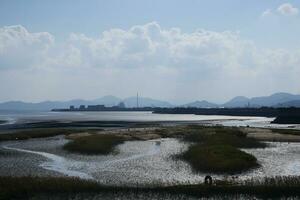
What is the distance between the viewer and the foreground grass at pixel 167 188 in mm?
28953

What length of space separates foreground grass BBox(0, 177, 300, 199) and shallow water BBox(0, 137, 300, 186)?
3373 mm

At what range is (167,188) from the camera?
99.2ft

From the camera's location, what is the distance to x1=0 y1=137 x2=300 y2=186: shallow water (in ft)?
120

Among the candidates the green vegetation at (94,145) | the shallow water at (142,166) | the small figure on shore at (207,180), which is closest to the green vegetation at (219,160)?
the shallow water at (142,166)

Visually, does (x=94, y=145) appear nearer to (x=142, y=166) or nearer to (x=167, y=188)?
(x=142, y=166)

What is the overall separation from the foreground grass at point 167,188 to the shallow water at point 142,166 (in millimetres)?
3373

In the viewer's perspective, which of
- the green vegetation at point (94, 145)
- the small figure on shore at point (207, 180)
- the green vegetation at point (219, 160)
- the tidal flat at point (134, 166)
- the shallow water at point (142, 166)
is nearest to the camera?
the small figure on shore at point (207, 180)

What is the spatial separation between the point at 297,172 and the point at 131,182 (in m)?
15.6

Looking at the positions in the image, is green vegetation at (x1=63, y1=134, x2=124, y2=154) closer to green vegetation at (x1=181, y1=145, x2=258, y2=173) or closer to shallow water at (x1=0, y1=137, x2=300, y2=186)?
shallow water at (x1=0, y1=137, x2=300, y2=186)

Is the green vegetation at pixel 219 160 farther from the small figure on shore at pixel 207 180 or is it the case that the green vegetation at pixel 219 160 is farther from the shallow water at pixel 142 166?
the small figure on shore at pixel 207 180

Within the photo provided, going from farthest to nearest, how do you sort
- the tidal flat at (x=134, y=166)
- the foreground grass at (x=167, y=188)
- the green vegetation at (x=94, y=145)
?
the green vegetation at (x=94, y=145) < the tidal flat at (x=134, y=166) < the foreground grass at (x=167, y=188)

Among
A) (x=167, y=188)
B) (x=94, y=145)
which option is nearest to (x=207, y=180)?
(x=167, y=188)

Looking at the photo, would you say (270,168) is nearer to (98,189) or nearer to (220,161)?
(220,161)

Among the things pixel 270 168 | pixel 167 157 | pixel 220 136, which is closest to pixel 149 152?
pixel 167 157
